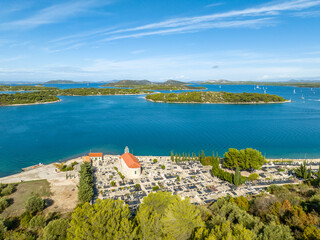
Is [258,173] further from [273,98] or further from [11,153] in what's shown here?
[273,98]

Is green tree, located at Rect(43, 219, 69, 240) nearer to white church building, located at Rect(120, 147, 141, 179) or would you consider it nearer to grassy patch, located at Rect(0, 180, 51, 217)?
grassy patch, located at Rect(0, 180, 51, 217)

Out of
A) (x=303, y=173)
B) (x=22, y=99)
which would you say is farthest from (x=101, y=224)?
(x=22, y=99)

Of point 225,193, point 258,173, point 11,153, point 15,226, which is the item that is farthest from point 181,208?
point 11,153

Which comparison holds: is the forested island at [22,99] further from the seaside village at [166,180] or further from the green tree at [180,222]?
the green tree at [180,222]

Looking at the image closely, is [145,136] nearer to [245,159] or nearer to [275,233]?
[245,159]

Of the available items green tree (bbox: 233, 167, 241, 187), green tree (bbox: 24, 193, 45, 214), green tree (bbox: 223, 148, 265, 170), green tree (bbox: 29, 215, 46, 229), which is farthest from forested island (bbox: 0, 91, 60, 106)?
green tree (bbox: 233, 167, 241, 187)
